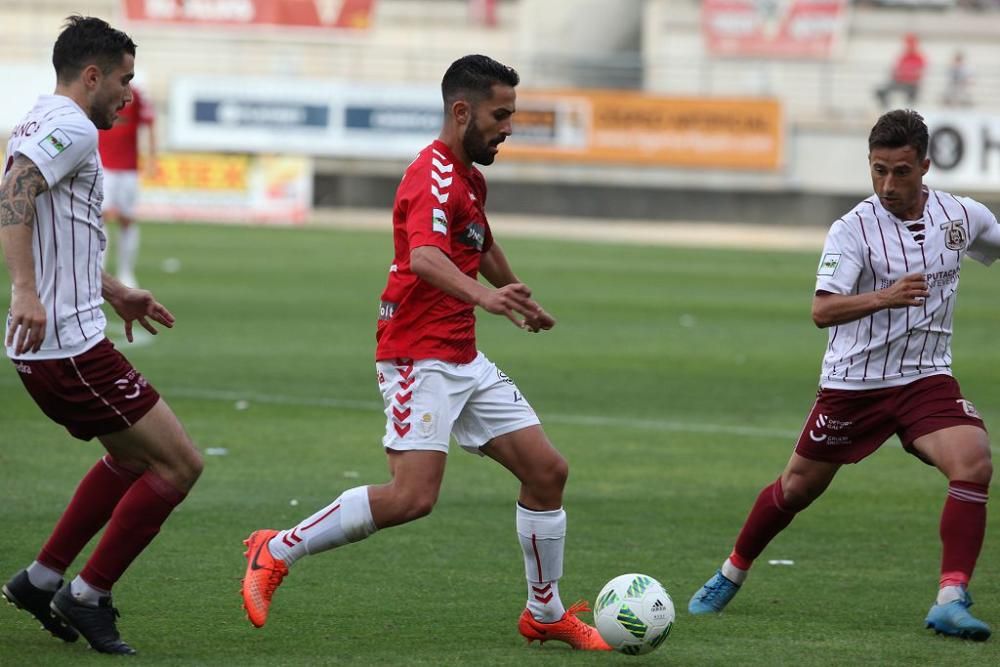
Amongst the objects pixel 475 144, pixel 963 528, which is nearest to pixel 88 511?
pixel 475 144

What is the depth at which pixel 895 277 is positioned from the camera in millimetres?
6367

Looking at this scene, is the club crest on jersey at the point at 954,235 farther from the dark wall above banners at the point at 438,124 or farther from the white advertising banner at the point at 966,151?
the dark wall above banners at the point at 438,124

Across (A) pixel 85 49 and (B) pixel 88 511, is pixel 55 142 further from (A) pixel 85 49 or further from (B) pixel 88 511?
(B) pixel 88 511

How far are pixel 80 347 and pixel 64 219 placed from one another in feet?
1.41

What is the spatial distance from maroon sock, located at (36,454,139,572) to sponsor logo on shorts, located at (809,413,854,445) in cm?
258

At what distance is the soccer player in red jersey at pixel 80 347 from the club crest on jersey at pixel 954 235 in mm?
2956

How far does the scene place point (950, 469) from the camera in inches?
244

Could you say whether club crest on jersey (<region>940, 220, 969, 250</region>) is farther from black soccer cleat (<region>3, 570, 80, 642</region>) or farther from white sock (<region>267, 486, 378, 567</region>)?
black soccer cleat (<region>3, 570, 80, 642</region>)

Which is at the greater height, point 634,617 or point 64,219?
point 64,219

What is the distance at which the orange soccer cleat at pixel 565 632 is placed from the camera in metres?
6.02

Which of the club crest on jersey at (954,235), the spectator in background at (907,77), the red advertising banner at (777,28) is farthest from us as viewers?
the red advertising banner at (777,28)

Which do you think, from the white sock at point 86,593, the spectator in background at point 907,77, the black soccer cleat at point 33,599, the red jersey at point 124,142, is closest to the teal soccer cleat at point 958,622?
the white sock at point 86,593

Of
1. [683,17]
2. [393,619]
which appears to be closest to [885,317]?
[393,619]

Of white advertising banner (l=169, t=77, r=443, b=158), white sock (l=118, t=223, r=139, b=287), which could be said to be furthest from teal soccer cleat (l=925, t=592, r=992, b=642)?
white advertising banner (l=169, t=77, r=443, b=158)
